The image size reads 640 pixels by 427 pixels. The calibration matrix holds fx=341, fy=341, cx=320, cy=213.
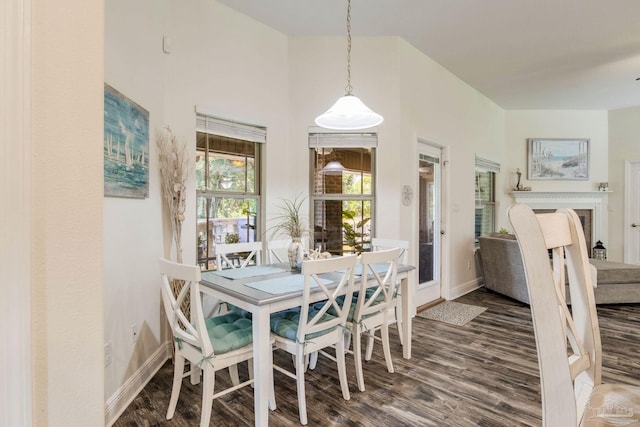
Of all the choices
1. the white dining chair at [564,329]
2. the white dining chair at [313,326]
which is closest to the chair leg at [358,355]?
the white dining chair at [313,326]

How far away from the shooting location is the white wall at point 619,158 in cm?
578

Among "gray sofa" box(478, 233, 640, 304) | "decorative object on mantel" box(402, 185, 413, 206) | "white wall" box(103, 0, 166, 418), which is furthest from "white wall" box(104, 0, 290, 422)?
"gray sofa" box(478, 233, 640, 304)

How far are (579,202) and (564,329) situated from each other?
255 inches

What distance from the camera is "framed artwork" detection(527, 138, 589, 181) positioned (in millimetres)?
6016

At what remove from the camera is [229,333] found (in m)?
1.95

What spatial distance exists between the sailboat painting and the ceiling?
155 centimetres

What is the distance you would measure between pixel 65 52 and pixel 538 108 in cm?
694

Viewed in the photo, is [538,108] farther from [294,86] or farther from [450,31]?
[294,86]

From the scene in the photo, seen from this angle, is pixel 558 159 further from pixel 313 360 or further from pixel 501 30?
pixel 313 360

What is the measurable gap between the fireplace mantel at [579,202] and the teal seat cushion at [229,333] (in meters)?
5.56

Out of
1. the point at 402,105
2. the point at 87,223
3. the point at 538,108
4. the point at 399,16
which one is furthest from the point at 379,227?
the point at 538,108

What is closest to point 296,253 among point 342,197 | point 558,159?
point 342,197

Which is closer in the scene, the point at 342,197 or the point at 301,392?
the point at 301,392

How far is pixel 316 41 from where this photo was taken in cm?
352
